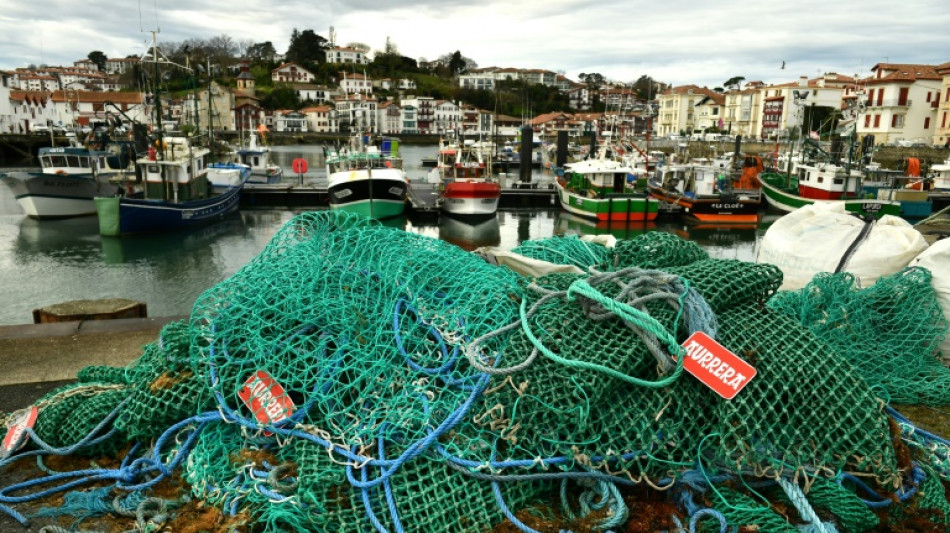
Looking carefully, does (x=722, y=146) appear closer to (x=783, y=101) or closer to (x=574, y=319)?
(x=783, y=101)

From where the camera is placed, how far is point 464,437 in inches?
86.4

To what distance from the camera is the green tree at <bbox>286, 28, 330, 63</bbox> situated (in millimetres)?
123750

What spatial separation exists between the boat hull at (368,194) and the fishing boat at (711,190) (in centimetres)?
1046

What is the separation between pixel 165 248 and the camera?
18.5 metres

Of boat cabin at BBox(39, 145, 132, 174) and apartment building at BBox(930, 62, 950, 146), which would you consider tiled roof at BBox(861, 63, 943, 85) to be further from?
boat cabin at BBox(39, 145, 132, 174)

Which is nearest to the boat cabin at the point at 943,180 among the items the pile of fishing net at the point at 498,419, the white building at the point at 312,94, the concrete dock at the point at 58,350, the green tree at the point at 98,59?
the pile of fishing net at the point at 498,419

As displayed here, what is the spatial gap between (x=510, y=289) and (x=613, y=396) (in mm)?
691

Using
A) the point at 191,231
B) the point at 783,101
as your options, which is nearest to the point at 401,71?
the point at 783,101

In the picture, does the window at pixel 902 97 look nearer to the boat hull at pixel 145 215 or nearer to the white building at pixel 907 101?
the white building at pixel 907 101

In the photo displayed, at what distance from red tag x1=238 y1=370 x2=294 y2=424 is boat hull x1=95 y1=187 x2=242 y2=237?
19.3 m

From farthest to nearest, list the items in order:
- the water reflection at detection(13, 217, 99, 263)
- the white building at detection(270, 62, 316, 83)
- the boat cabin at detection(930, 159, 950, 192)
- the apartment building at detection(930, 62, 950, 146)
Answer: the white building at detection(270, 62, 316, 83), the apartment building at detection(930, 62, 950, 146), the boat cabin at detection(930, 159, 950, 192), the water reflection at detection(13, 217, 99, 263)

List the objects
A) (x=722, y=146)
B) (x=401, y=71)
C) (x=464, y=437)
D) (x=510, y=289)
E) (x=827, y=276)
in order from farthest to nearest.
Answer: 1. (x=401, y=71)
2. (x=722, y=146)
3. (x=827, y=276)
4. (x=510, y=289)
5. (x=464, y=437)

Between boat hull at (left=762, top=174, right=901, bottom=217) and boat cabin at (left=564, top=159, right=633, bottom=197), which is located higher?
boat cabin at (left=564, top=159, right=633, bottom=197)

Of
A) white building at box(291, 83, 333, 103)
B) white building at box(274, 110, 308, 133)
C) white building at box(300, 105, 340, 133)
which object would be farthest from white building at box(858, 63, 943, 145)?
white building at box(291, 83, 333, 103)
